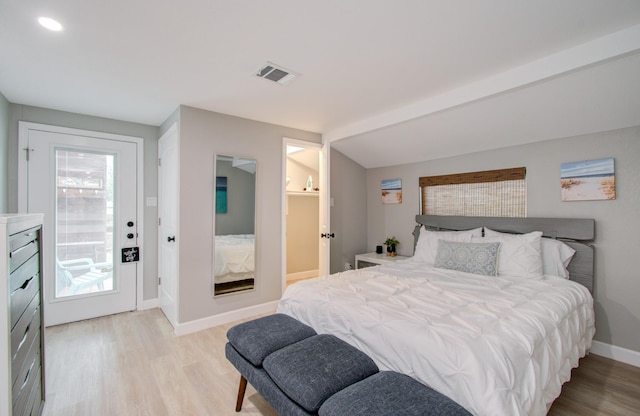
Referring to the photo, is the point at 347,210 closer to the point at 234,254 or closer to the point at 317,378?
the point at 234,254

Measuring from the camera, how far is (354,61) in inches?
86.8

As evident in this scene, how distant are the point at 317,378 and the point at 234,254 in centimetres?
230

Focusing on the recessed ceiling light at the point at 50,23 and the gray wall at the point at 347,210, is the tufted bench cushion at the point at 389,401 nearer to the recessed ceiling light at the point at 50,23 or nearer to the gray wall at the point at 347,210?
the recessed ceiling light at the point at 50,23

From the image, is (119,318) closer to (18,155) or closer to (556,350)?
(18,155)

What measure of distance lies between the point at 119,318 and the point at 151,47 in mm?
3091

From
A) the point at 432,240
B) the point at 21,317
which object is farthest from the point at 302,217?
the point at 21,317

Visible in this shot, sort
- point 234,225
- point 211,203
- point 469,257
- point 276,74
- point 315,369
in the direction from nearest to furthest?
point 315,369 < point 276,74 < point 469,257 < point 211,203 < point 234,225

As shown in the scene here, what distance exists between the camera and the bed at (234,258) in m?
3.38

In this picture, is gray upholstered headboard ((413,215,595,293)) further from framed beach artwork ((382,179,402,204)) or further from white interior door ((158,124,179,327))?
white interior door ((158,124,179,327))

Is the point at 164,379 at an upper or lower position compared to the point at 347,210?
lower

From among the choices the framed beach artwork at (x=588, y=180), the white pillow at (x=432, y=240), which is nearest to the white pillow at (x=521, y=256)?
the white pillow at (x=432, y=240)

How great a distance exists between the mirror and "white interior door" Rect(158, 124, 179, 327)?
16.4 inches

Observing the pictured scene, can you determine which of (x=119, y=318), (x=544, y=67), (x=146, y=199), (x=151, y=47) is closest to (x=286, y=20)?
(x=151, y=47)

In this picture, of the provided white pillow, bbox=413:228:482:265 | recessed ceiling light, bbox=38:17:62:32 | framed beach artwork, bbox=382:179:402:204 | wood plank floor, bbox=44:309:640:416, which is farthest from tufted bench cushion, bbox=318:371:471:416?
framed beach artwork, bbox=382:179:402:204
